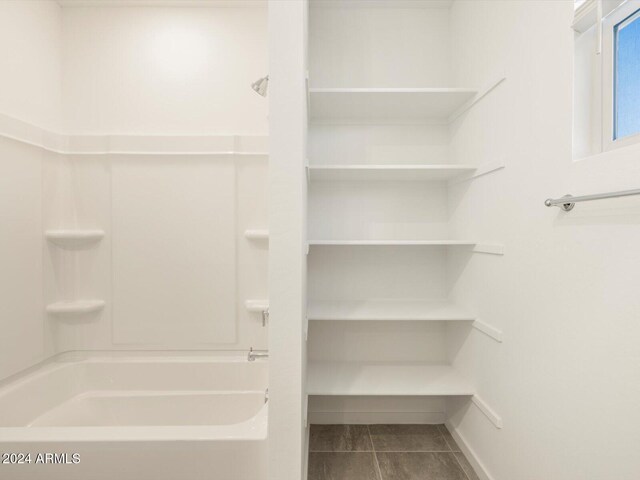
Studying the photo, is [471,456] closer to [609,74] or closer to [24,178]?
[609,74]

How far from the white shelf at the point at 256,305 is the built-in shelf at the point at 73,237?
96cm

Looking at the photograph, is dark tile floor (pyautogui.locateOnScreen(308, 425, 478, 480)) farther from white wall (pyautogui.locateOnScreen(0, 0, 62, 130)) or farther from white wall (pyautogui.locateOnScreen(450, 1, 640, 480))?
white wall (pyautogui.locateOnScreen(0, 0, 62, 130))

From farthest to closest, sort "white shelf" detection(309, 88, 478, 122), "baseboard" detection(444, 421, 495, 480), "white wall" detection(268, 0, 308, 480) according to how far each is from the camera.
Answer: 1. "white shelf" detection(309, 88, 478, 122)
2. "baseboard" detection(444, 421, 495, 480)
3. "white wall" detection(268, 0, 308, 480)

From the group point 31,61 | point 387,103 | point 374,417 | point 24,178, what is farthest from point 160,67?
point 374,417

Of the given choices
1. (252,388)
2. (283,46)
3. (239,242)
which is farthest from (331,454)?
(283,46)

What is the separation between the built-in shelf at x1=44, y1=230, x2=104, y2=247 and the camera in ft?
6.66

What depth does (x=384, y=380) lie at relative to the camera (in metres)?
2.02

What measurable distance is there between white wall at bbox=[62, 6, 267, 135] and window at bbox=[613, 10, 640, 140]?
65.0 inches

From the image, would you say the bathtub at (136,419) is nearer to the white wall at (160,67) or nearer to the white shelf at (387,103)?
the white wall at (160,67)

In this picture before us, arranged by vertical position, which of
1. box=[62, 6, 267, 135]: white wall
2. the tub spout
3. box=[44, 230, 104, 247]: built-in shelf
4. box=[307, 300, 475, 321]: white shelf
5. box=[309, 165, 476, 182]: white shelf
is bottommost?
the tub spout

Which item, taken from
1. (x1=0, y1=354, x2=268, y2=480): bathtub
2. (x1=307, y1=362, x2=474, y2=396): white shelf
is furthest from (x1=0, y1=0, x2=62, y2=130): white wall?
(x1=307, y1=362, x2=474, y2=396): white shelf

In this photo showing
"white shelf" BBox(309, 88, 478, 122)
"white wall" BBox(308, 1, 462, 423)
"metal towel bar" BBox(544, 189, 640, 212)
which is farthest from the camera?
"white wall" BBox(308, 1, 462, 423)

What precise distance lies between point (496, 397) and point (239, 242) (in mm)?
1564

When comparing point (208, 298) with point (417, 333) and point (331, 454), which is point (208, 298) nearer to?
point (331, 454)
